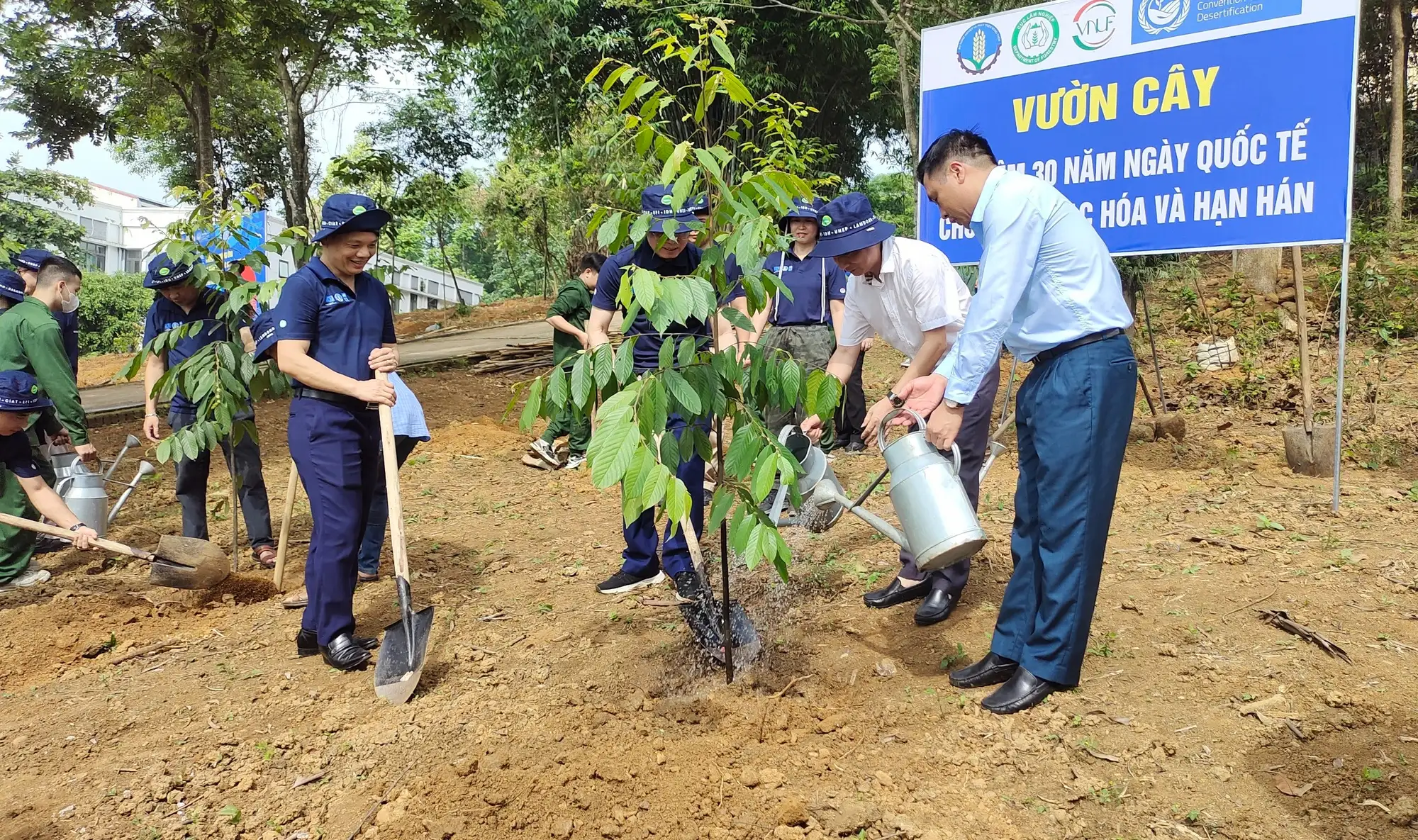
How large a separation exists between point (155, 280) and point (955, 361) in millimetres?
3997

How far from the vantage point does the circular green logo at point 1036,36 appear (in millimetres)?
5137

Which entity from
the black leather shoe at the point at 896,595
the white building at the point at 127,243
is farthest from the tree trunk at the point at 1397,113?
the white building at the point at 127,243

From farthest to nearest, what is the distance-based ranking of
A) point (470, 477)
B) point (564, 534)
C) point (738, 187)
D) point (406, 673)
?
point (470, 477)
point (564, 534)
point (406, 673)
point (738, 187)

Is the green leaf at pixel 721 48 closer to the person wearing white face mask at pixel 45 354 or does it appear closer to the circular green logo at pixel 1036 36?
the circular green logo at pixel 1036 36

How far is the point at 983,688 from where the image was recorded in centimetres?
288

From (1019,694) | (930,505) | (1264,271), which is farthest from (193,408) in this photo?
(1264,271)

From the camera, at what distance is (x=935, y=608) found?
3.44m

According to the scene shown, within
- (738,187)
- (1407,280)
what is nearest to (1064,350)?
(738,187)

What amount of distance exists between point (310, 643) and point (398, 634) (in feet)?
1.85

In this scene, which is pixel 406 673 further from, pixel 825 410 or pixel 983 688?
pixel 983 688

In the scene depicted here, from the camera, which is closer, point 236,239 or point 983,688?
point 983,688

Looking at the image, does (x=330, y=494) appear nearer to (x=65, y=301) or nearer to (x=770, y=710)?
(x=770, y=710)

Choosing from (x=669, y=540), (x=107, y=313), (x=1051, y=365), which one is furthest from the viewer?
(x=107, y=313)

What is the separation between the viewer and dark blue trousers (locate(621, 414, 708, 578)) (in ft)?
12.1
